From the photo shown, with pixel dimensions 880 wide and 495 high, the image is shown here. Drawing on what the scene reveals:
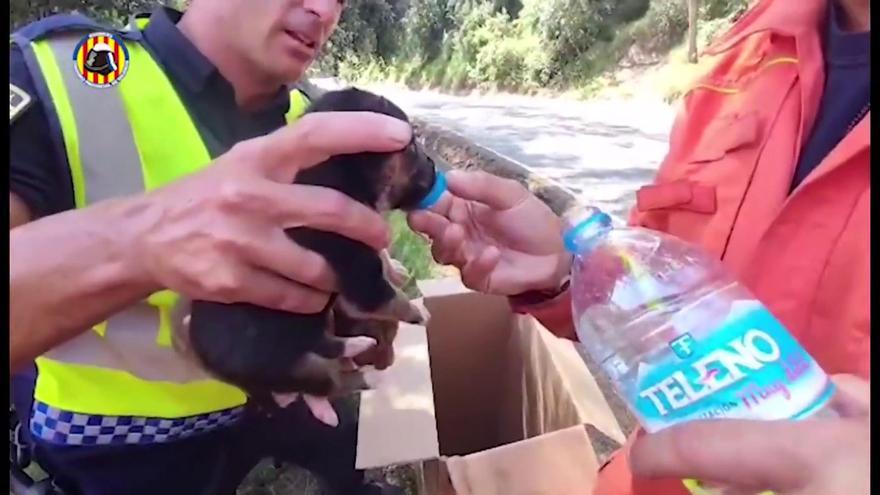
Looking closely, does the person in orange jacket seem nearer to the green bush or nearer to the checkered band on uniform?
the green bush

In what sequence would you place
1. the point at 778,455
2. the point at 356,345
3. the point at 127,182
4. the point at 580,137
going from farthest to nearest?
1. the point at 580,137
2. the point at 356,345
3. the point at 127,182
4. the point at 778,455

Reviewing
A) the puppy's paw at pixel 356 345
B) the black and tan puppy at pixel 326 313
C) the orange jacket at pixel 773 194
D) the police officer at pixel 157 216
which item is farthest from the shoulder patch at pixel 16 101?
the orange jacket at pixel 773 194

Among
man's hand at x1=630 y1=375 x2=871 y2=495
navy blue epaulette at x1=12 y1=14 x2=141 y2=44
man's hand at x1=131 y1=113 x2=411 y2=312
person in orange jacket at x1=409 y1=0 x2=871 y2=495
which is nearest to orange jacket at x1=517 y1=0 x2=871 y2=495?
person in orange jacket at x1=409 y1=0 x2=871 y2=495

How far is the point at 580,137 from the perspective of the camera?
702mm

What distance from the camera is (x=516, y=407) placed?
914 mm

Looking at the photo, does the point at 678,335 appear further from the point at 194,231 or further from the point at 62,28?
the point at 62,28

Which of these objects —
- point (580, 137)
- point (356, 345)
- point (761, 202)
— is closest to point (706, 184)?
point (761, 202)

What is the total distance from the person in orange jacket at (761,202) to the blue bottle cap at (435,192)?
1 cm

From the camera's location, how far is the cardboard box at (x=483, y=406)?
69 centimetres

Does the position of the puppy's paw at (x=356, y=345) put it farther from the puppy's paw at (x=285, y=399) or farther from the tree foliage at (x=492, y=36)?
the tree foliage at (x=492, y=36)

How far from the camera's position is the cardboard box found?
694 mm

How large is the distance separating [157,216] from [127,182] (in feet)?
0.25

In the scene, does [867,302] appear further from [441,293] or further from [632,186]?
[441,293]

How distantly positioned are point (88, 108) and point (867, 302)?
1.54 ft
